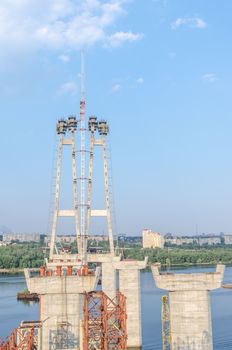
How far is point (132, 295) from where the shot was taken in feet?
182

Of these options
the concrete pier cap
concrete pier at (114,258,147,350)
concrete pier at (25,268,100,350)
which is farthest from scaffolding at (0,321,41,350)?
concrete pier at (114,258,147,350)

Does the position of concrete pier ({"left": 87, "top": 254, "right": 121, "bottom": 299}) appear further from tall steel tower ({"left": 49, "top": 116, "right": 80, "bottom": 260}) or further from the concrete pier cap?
the concrete pier cap

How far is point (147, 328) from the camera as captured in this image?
64.3m

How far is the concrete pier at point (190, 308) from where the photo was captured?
32.0 metres

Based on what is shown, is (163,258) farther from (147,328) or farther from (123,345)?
(123,345)

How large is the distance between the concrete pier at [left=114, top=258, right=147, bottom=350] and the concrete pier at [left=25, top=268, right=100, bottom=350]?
897 inches

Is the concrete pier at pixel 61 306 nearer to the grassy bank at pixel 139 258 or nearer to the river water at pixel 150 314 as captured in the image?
the river water at pixel 150 314

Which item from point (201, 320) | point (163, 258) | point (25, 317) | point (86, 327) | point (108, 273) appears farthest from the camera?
point (163, 258)

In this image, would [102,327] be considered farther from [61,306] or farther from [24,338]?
[24,338]

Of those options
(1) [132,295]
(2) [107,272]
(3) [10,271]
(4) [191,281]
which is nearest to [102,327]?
(4) [191,281]

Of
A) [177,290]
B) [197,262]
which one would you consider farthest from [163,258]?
[177,290]

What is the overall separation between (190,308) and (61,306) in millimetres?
8484

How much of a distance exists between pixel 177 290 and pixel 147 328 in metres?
34.1

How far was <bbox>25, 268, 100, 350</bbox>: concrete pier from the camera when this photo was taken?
31.7m
